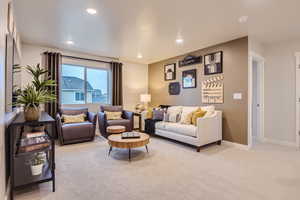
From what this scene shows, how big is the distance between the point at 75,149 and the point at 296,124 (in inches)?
194

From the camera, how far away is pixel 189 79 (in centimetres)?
472

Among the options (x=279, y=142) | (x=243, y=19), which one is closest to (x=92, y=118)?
(x=243, y=19)

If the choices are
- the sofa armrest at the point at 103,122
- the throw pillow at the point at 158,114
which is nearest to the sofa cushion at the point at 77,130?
the sofa armrest at the point at 103,122

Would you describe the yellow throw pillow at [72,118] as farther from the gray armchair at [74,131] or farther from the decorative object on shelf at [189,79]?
the decorative object on shelf at [189,79]

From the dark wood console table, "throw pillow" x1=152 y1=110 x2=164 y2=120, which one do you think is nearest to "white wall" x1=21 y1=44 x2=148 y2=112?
"throw pillow" x1=152 y1=110 x2=164 y2=120

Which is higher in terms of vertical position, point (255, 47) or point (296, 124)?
point (255, 47)

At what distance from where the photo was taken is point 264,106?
4.11m

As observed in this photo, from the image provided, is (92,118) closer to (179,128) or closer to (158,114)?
(158,114)

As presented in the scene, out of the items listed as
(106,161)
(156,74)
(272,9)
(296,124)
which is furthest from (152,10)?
(296,124)

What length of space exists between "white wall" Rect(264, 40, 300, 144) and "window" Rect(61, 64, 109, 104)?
15.3ft

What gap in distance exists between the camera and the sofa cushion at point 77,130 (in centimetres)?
363

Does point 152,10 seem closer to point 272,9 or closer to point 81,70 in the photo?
point 272,9

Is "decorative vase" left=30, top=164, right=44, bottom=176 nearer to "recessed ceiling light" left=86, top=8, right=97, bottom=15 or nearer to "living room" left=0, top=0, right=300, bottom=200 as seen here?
"living room" left=0, top=0, right=300, bottom=200

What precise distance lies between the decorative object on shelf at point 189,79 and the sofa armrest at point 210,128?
123 centimetres
